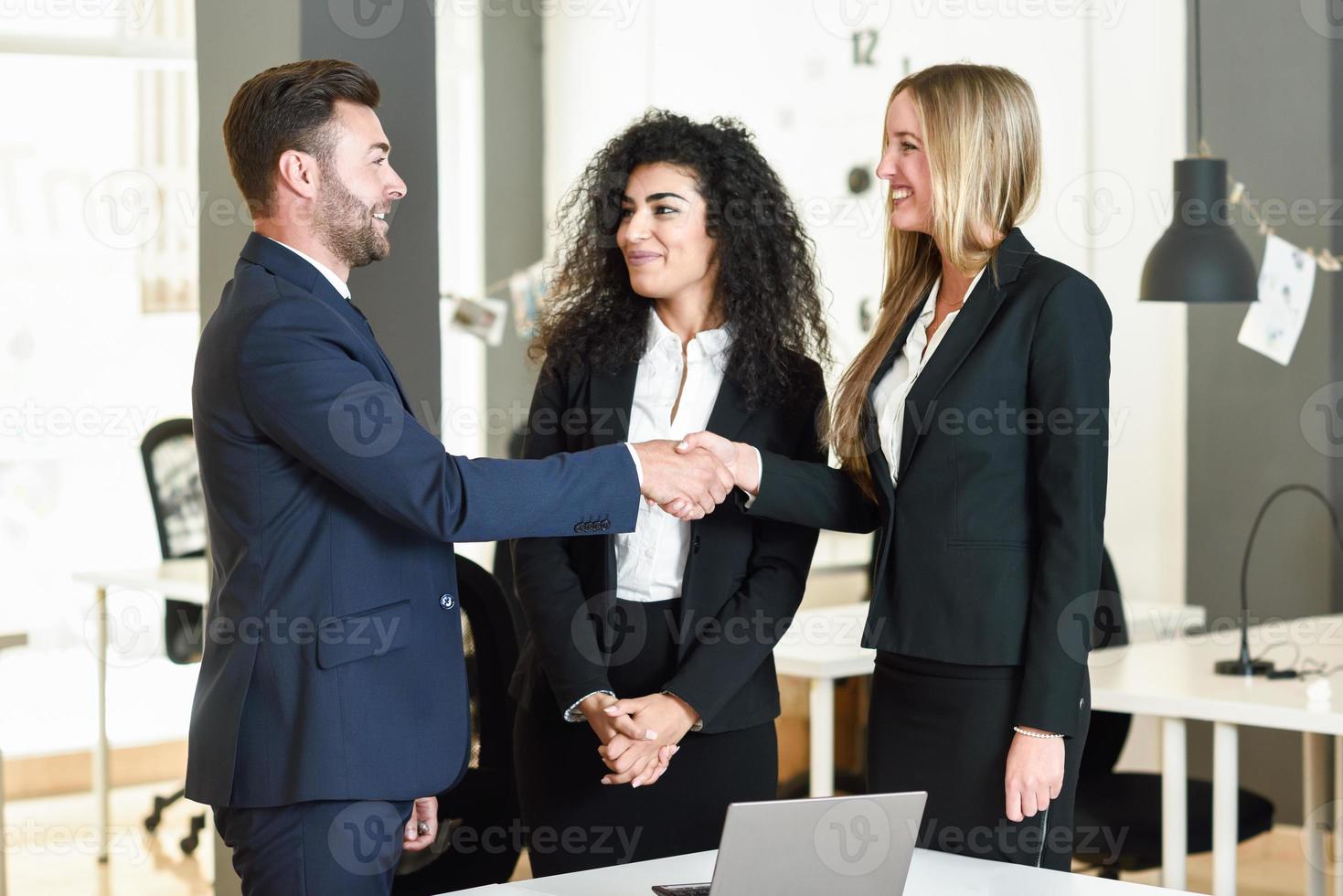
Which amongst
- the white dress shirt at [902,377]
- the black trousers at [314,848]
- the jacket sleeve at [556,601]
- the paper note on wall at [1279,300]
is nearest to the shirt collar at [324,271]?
the jacket sleeve at [556,601]

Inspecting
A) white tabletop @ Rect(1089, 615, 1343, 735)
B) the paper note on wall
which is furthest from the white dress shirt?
the paper note on wall

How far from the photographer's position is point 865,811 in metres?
1.35

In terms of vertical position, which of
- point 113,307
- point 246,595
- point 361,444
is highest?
point 113,307

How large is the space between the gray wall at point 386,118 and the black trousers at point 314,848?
2.95 ft

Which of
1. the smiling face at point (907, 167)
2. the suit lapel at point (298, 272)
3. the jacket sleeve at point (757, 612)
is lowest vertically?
the jacket sleeve at point (757, 612)

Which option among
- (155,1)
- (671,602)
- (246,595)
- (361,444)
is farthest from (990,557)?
(155,1)

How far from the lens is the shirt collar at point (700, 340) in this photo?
2205mm

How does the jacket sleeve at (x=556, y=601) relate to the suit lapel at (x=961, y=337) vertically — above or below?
below

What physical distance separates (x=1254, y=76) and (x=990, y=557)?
3204mm

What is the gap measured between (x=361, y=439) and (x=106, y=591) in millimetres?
2872

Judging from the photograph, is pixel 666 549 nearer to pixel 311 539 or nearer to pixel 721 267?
pixel 721 267

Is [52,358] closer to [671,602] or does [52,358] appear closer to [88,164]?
[88,164]

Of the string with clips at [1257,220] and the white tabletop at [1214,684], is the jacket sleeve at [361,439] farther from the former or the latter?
the string with clips at [1257,220]

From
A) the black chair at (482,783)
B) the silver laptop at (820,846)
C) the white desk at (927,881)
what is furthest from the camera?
the black chair at (482,783)
